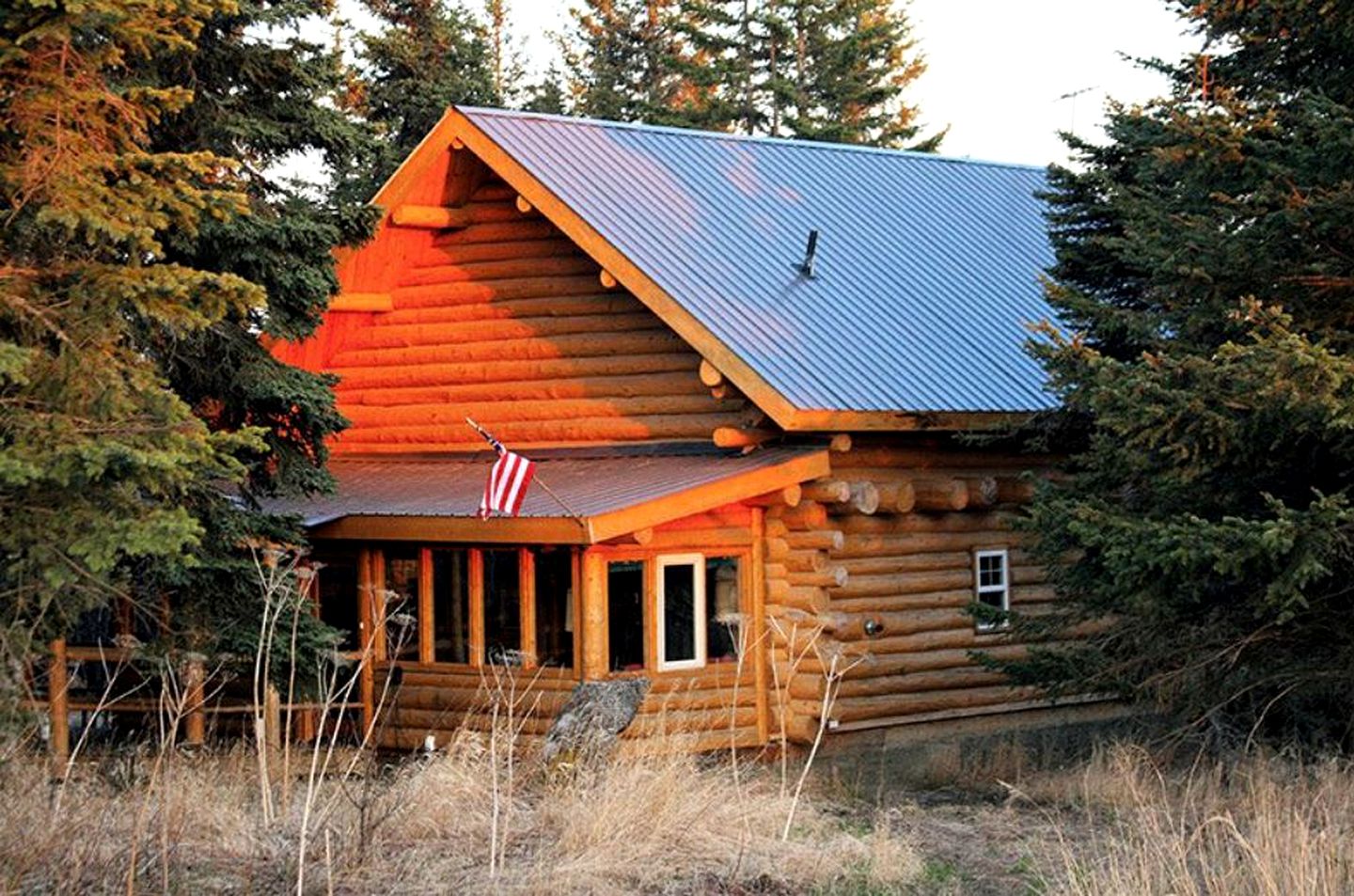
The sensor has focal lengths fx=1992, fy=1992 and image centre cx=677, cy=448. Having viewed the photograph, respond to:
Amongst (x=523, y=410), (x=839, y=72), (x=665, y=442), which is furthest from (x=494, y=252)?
(x=839, y=72)

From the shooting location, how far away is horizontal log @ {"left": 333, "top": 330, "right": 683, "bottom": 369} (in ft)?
69.8

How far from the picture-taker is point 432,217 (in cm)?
2256

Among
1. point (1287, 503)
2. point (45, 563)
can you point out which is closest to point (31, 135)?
point (45, 563)

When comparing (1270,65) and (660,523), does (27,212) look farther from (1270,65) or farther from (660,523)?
(1270,65)

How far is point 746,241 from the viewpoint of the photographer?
22.5 meters

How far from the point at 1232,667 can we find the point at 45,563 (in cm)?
920

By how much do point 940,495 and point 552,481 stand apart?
405 cm

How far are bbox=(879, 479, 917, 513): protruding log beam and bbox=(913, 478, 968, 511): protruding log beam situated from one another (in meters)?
0.27

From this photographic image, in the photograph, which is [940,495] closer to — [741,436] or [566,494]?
[741,436]

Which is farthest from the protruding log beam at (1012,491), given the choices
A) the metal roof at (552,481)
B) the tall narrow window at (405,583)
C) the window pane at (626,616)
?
the tall narrow window at (405,583)

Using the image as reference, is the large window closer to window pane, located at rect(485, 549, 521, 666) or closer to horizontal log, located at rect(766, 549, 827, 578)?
horizontal log, located at rect(766, 549, 827, 578)

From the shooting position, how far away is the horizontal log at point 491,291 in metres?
21.9

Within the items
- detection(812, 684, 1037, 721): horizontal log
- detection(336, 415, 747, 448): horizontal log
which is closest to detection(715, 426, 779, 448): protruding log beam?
detection(336, 415, 747, 448): horizontal log

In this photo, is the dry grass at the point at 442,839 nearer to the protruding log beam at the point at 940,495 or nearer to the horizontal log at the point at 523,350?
the protruding log beam at the point at 940,495
